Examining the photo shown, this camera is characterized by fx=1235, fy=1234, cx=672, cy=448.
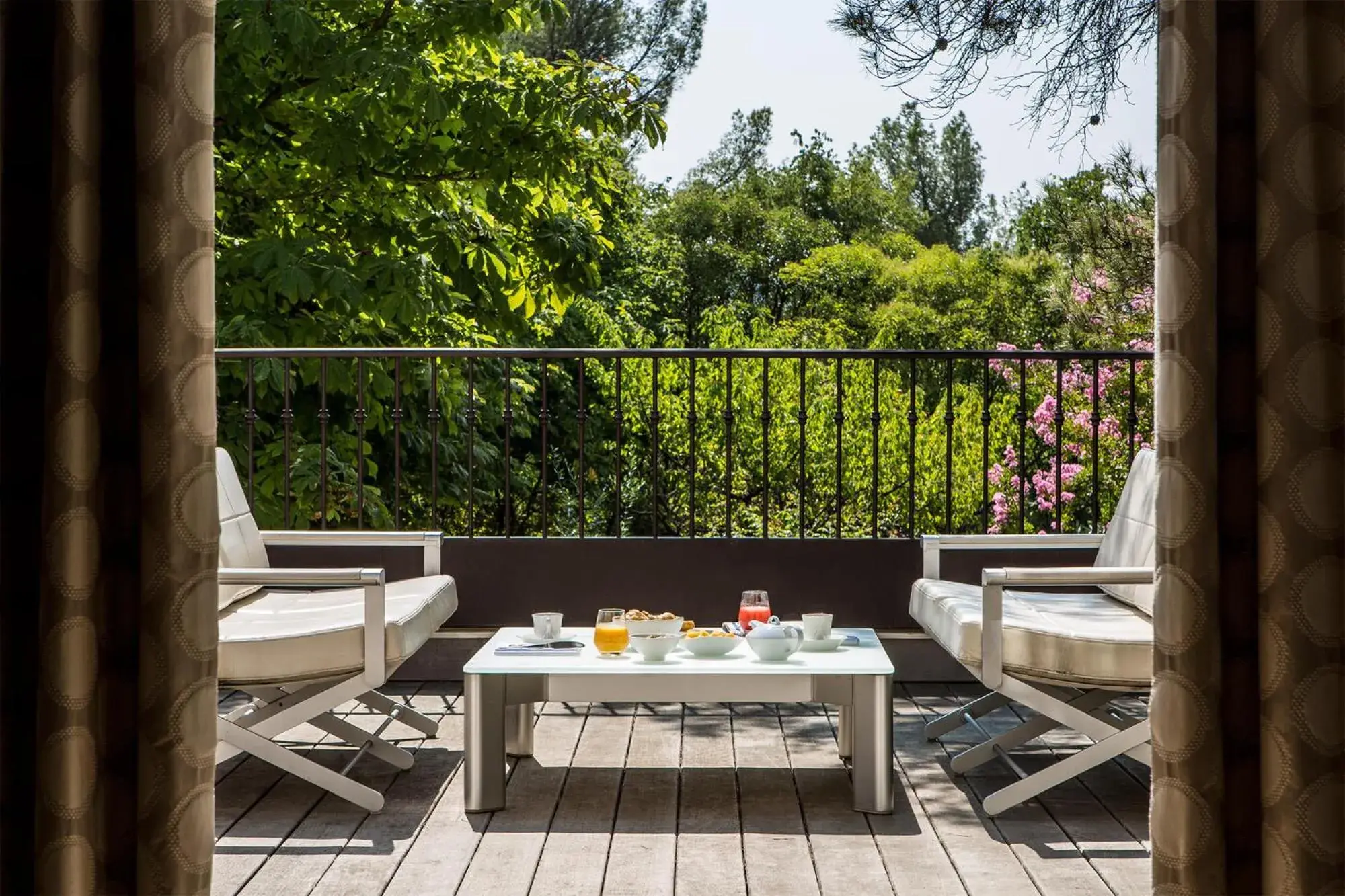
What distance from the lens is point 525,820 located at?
3029 millimetres

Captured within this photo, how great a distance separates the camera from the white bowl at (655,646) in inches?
124

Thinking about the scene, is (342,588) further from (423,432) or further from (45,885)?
(423,432)

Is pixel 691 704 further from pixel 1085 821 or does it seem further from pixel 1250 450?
pixel 1250 450

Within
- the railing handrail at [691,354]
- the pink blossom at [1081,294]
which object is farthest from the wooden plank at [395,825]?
the pink blossom at [1081,294]

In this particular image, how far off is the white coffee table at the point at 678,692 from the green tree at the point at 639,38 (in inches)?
483

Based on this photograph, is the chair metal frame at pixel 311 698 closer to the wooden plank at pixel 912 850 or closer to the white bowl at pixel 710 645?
the white bowl at pixel 710 645

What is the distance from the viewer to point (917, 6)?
16.9 ft

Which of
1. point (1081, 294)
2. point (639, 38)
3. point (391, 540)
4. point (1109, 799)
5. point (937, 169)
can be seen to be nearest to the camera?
point (1109, 799)

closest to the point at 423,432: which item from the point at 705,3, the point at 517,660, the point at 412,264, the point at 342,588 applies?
the point at 412,264

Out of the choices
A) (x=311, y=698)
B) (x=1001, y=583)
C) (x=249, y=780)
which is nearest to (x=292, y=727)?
(x=311, y=698)

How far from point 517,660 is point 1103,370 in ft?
17.4

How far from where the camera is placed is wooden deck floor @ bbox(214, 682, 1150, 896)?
261 centimetres

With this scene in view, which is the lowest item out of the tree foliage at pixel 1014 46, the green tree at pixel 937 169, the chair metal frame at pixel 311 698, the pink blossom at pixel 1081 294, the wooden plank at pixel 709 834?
the wooden plank at pixel 709 834

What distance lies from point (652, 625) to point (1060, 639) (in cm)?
103
